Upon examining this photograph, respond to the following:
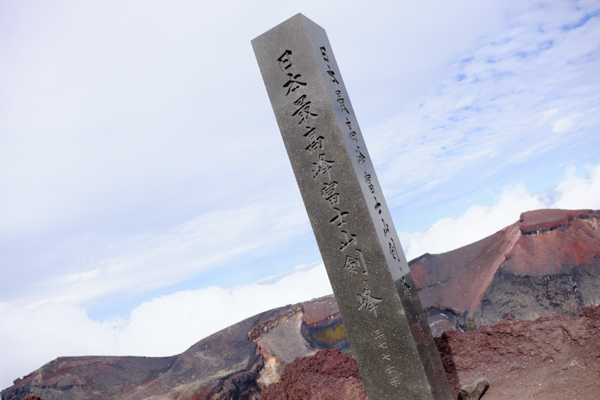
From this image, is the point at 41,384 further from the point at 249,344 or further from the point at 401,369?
the point at 401,369

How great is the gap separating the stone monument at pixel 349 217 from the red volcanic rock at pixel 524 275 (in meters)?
3.68

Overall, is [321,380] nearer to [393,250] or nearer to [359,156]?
[393,250]

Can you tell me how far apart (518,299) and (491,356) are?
206cm

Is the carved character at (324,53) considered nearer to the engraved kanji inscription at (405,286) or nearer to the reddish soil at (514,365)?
the engraved kanji inscription at (405,286)

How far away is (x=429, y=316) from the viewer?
8.10m

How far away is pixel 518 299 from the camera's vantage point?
7285 mm

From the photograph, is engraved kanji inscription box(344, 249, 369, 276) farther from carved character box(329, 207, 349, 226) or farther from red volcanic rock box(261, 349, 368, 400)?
red volcanic rock box(261, 349, 368, 400)

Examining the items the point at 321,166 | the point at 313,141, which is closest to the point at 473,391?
the point at 321,166

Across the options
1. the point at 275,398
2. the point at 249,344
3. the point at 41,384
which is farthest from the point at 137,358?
the point at 275,398

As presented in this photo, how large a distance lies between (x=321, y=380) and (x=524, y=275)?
12.6 feet

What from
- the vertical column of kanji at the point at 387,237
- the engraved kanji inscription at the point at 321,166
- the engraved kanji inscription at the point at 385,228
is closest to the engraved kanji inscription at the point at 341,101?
the vertical column of kanji at the point at 387,237

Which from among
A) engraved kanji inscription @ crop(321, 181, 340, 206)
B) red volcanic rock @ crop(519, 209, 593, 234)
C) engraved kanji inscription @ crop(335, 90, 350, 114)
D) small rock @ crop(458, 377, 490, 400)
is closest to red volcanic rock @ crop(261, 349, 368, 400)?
small rock @ crop(458, 377, 490, 400)

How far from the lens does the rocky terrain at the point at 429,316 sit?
718cm

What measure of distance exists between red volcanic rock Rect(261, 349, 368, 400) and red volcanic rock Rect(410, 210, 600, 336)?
7.78 ft
